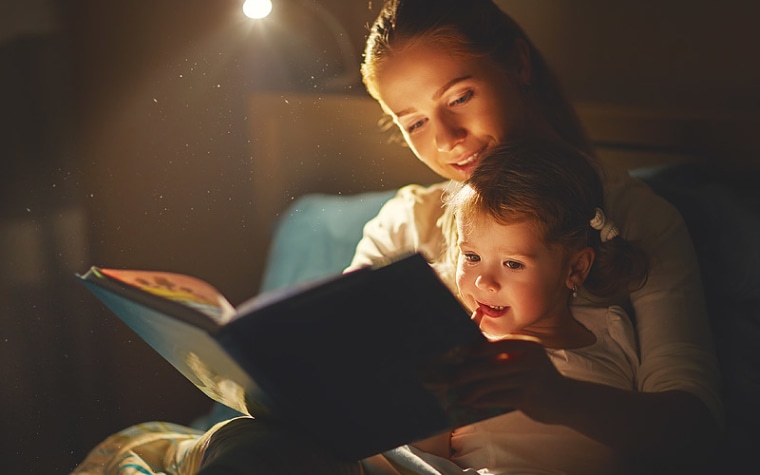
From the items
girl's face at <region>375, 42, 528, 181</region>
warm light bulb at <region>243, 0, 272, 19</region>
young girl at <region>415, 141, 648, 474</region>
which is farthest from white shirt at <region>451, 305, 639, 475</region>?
warm light bulb at <region>243, 0, 272, 19</region>

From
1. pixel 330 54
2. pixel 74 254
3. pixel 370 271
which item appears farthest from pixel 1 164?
pixel 370 271

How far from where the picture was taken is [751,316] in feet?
3.68

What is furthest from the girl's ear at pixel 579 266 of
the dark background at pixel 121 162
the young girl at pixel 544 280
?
the dark background at pixel 121 162

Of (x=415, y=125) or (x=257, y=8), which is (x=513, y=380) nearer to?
(x=415, y=125)

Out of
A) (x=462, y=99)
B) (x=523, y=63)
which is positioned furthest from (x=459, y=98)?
(x=523, y=63)

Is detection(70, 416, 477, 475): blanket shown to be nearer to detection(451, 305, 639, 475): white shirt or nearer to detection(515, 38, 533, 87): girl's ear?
detection(451, 305, 639, 475): white shirt

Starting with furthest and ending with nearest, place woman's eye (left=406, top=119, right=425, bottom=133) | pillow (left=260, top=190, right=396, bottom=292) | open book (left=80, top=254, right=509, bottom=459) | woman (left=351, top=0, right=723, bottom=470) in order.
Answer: pillow (left=260, top=190, right=396, bottom=292), woman's eye (left=406, top=119, right=425, bottom=133), woman (left=351, top=0, right=723, bottom=470), open book (left=80, top=254, right=509, bottom=459)

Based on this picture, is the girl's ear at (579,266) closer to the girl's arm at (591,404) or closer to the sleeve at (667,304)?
the sleeve at (667,304)

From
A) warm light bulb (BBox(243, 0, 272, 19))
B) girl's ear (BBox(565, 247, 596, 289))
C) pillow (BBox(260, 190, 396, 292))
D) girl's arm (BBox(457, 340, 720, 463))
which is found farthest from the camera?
pillow (BBox(260, 190, 396, 292))

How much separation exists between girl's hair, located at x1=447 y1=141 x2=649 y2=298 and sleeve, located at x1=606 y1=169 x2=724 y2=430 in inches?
1.1

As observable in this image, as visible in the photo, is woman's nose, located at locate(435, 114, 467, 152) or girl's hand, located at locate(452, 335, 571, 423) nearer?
girl's hand, located at locate(452, 335, 571, 423)

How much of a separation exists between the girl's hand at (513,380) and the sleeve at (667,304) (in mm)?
199

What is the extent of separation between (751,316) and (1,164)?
1.04 m

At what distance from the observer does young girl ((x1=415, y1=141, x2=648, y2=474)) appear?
3.08 ft
